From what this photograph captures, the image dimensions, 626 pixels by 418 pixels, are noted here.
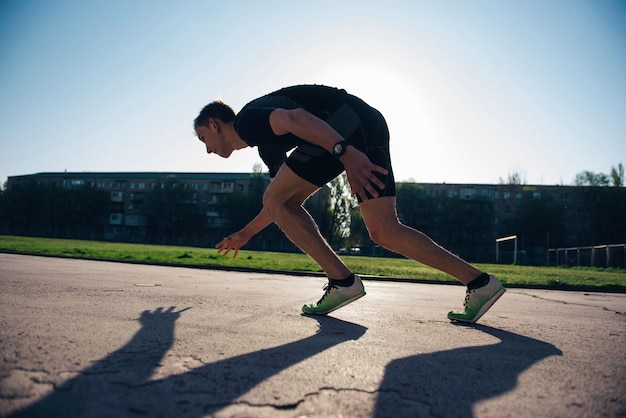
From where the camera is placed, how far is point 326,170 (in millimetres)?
2961

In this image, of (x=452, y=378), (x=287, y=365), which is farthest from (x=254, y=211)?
(x=452, y=378)

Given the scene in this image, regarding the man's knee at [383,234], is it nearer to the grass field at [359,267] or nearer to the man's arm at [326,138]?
the man's arm at [326,138]

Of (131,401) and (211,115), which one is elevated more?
(211,115)

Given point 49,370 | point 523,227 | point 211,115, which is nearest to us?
point 49,370

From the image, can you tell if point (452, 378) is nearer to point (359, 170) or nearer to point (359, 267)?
point (359, 170)

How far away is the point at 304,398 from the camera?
1.16m

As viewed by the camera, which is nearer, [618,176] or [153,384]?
[153,384]

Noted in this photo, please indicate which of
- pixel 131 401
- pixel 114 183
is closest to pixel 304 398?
pixel 131 401

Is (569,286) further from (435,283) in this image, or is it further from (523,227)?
(523,227)

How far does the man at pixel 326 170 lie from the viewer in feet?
8.90

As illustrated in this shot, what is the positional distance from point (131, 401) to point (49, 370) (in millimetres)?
412

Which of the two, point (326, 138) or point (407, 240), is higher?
point (326, 138)

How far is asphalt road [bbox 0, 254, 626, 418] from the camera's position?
1.09 metres

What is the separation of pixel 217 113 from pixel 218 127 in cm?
11
